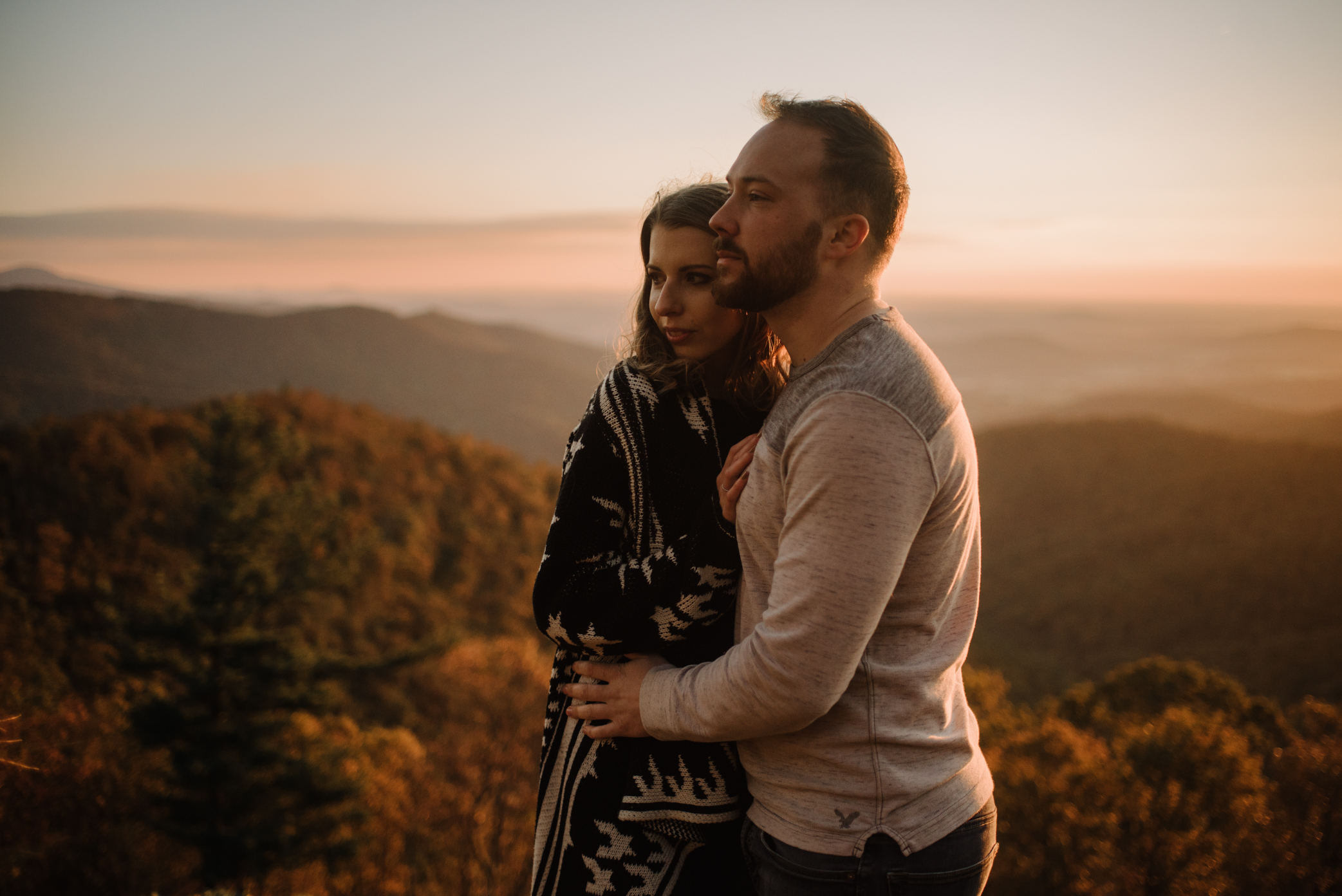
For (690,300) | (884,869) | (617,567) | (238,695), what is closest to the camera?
(884,869)

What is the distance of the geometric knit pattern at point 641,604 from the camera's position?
169cm

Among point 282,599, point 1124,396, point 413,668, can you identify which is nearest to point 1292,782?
point 282,599

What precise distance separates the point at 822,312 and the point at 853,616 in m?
0.66


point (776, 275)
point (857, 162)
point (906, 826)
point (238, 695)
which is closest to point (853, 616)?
point (906, 826)

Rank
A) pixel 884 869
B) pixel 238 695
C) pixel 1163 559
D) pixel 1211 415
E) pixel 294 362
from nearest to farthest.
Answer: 1. pixel 884 869
2. pixel 238 695
3. pixel 1163 559
4. pixel 1211 415
5. pixel 294 362

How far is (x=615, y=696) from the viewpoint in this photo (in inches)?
69.7

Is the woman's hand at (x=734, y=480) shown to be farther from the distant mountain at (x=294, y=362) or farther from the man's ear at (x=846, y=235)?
the distant mountain at (x=294, y=362)

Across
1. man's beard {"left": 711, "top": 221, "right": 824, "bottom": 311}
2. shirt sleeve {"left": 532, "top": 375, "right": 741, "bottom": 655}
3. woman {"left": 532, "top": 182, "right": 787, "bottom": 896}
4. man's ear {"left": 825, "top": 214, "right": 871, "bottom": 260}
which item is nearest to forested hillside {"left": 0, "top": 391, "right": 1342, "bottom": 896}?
woman {"left": 532, "top": 182, "right": 787, "bottom": 896}

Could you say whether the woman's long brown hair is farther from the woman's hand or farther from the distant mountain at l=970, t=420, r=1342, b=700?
the distant mountain at l=970, t=420, r=1342, b=700

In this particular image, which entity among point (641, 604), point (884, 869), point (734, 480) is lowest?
point (884, 869)

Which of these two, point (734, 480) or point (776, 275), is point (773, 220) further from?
point (734, 480)

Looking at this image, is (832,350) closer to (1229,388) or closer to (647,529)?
(647,529)

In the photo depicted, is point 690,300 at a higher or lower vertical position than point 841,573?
higher

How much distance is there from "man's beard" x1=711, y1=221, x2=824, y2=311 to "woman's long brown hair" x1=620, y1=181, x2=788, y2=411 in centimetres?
34
